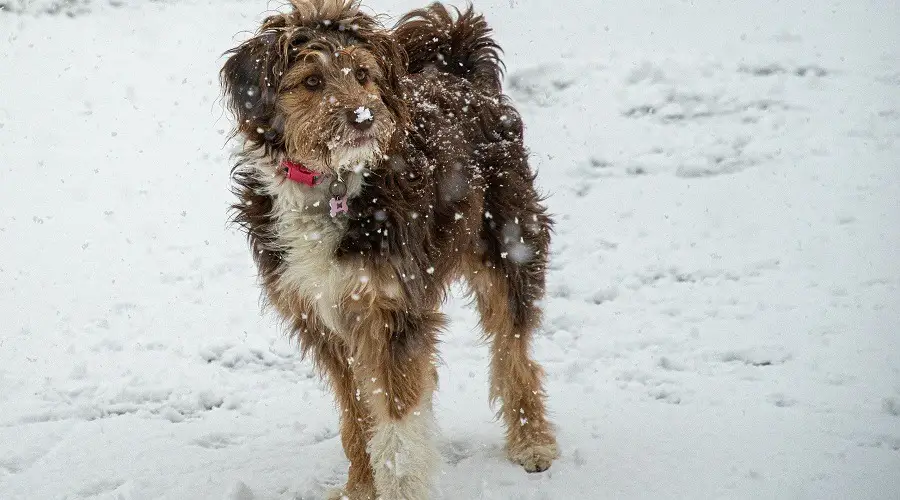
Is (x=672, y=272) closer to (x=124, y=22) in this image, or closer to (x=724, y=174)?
(x=724, y=174)

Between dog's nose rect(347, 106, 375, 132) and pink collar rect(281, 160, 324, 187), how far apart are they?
385 mm

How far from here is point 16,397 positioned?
5.26 m

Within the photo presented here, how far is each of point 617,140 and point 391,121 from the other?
6.15 m

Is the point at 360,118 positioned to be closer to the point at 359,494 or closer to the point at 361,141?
the point at 361,141

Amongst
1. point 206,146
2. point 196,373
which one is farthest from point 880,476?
point 206,146

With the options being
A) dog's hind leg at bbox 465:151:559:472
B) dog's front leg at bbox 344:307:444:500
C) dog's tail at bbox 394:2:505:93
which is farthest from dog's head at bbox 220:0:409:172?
dog's hind leg at bbox 465:151:559:472

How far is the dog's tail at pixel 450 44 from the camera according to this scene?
4531mm

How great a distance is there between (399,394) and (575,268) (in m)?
3.68

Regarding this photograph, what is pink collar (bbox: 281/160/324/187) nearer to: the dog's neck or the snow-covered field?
the dog's neck

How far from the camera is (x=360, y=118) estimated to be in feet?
10.6

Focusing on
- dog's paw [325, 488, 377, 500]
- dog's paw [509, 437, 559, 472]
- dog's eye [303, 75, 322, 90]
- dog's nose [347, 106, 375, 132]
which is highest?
dog's eye [303, 75, 322, 90]

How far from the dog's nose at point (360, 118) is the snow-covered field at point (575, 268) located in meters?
Answer: 2.06

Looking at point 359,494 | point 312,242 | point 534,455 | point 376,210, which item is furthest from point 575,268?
point 312,242

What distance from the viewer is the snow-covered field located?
438cm
